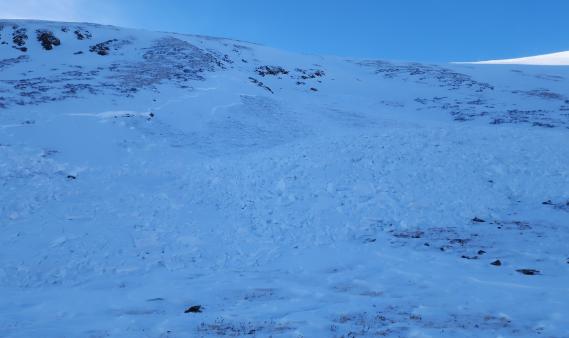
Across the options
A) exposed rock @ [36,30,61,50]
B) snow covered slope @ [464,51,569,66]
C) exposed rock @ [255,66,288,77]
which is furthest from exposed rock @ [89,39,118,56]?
snow covered slope @ [464,51,569,66]

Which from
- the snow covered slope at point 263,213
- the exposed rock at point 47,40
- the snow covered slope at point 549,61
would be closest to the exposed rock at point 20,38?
the exposed rock at point 47,40

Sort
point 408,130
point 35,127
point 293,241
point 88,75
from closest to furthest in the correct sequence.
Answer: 1. point 293,241
2. point 35,127
3. point 408,130
4. point 88,75

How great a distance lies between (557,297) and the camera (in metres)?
7.91

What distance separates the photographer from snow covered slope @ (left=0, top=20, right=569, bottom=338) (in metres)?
7.87

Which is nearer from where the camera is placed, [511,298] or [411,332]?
[411,332]

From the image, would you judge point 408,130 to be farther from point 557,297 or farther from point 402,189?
point 557,297

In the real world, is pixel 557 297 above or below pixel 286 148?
below

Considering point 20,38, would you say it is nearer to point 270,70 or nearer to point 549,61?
point 270,70

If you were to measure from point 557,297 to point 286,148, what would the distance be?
15141 mm

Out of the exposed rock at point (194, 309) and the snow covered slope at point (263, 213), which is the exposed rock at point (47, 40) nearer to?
the snow covered slope at point (263, 213)

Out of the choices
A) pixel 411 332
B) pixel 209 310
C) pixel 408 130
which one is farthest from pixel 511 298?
pixel 408 130

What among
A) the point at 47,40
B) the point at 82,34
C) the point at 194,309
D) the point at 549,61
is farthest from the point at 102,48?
the point at 549,61

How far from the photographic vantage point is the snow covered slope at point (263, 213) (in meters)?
7.87

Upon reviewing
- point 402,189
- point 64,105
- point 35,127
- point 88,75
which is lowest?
point 402,189
